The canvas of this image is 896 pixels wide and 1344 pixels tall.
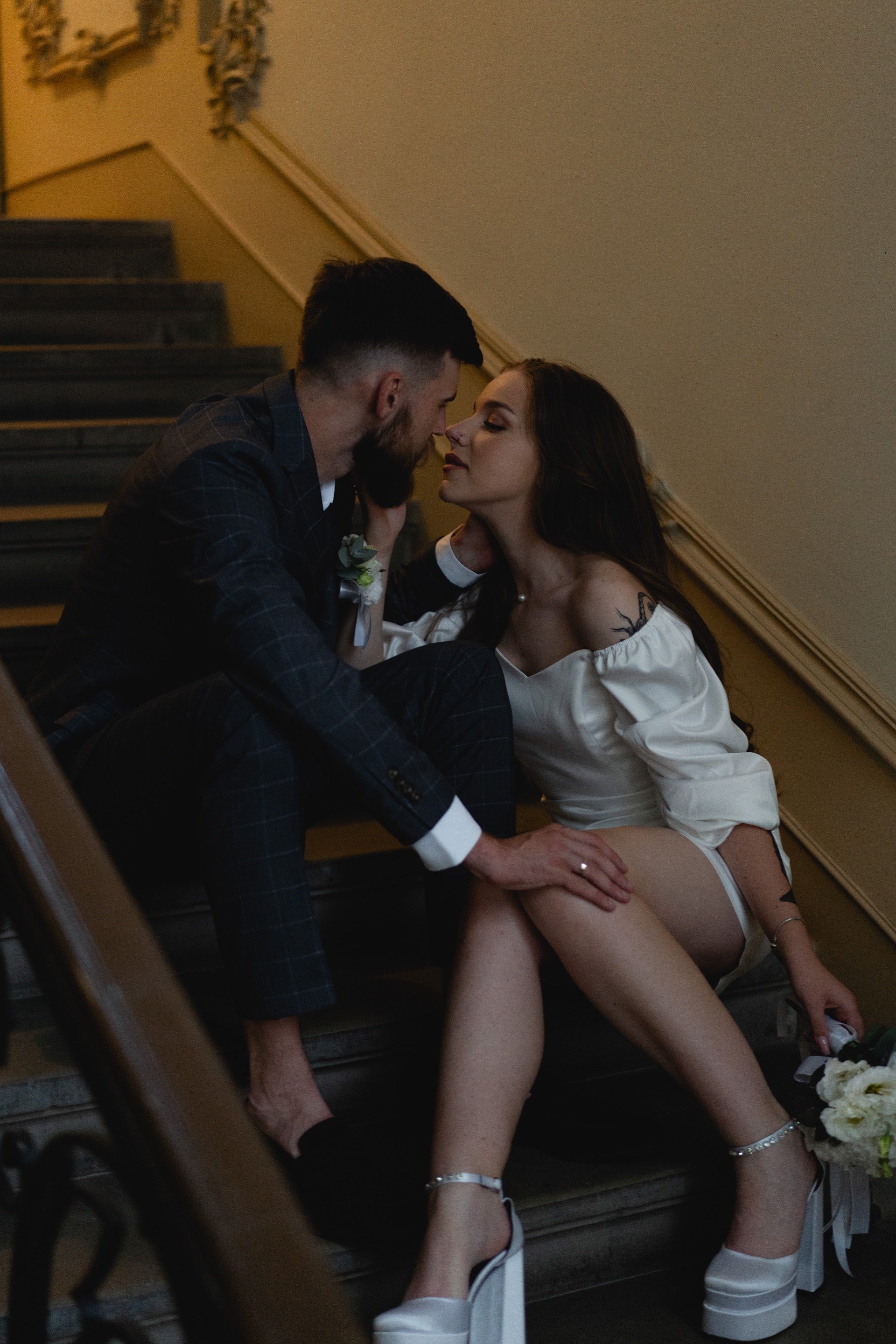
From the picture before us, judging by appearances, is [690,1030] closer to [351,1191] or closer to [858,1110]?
[858,1110]

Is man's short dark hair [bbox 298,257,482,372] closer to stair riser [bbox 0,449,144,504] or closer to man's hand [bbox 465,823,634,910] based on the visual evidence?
man's hand [bbox 465,823,634,910]

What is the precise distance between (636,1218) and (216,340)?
9.62ft

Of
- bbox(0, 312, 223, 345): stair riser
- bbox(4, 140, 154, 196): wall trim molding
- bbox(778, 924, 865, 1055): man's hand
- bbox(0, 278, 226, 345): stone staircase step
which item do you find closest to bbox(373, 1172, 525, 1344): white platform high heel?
bbox(778, 924, 865, 1055): man's hand

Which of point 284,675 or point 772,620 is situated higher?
point 284,675

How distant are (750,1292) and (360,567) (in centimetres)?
123

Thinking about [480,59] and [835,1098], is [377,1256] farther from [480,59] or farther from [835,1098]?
[480,59]

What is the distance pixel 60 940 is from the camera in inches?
30.6

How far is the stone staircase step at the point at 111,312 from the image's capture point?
348cm

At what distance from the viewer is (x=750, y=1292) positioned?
4.86ft

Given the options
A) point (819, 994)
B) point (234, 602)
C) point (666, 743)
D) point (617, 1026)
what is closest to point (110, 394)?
point (234, 602)

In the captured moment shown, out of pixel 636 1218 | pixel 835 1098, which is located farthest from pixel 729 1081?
pixel 636 1218

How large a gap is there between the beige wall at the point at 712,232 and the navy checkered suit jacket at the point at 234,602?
767mm

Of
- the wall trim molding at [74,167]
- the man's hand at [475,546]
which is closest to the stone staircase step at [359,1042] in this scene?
the man's hand at [475,546]

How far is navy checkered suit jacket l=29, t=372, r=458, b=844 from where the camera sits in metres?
1.54
